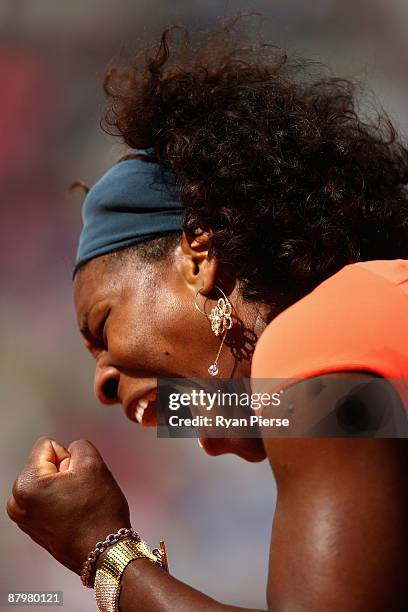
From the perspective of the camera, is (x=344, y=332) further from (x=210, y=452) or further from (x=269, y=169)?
(x=210, y=452)

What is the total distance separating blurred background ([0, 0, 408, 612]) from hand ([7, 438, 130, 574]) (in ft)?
6.63

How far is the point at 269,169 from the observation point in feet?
5.23

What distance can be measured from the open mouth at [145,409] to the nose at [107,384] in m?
0.04

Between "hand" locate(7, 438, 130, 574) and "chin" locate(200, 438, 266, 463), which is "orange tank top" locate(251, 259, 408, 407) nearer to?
"hand" locate(7, 438, 130, 574)

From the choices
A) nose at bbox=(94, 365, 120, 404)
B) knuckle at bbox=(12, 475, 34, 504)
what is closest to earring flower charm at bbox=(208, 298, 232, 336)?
nose at bbox=(94, 365, 120, 404)

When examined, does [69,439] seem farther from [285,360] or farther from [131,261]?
[285,360]

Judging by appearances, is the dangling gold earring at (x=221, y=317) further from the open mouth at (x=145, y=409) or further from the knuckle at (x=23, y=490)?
the knuckle at (x=23, y=490)

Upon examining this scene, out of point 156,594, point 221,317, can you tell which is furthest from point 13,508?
point 221,317

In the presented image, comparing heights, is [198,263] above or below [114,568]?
above

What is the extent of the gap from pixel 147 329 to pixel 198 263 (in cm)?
14

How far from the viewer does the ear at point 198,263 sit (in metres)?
1.59

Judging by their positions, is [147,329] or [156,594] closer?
[156,594]

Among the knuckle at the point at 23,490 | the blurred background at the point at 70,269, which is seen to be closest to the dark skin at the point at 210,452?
the knuckle at the point at 23,490

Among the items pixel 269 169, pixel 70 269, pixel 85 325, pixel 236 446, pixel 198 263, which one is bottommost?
pixel 70 269
